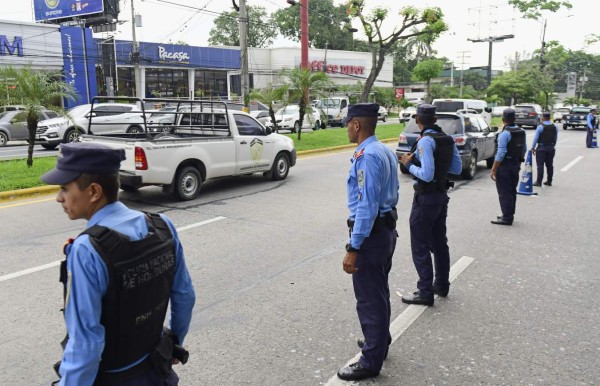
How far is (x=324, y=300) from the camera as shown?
464cm

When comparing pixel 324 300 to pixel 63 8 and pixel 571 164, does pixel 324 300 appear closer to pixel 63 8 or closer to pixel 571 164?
pixel 571 164

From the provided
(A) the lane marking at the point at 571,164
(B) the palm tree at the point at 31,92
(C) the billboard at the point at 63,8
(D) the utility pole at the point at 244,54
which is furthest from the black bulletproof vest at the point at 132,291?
(C) the billboard at the point at 63,8

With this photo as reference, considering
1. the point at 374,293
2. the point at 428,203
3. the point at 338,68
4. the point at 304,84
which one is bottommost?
the point at 374,293

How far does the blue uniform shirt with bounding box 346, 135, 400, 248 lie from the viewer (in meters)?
3.15

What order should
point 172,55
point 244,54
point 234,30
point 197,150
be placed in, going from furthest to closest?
point 234,30, point 172,55, point 244,54, point 197,150

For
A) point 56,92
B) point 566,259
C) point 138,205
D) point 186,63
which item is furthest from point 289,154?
point 186,63

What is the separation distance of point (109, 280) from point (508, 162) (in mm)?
6925

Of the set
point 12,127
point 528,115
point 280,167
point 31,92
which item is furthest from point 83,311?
point 528,115

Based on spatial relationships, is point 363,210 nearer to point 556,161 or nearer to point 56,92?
point 56,92

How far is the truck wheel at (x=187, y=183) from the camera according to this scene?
29.3ft

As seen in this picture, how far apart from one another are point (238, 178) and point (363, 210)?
8844 millimetres

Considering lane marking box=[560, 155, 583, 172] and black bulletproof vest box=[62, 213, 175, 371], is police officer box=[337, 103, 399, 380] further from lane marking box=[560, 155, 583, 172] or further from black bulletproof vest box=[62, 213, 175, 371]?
lane marking box=[560, 155, 583, 172]

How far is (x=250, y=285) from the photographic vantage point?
16.4ft

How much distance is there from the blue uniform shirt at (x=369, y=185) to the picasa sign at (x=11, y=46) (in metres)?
31.6
